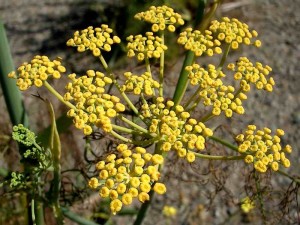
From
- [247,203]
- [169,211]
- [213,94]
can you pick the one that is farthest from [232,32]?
[169,211]

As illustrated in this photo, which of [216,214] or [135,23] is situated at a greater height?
[135,23]

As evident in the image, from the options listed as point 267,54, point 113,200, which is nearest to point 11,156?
point 113,200

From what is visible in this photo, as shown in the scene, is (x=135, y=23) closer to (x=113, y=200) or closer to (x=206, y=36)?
(x=206, y=36)

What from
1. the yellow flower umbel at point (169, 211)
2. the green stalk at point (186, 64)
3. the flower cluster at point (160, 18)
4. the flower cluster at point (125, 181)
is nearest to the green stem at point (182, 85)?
the green stalk at point (186, 64)

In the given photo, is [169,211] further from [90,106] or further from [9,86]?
[90,106]

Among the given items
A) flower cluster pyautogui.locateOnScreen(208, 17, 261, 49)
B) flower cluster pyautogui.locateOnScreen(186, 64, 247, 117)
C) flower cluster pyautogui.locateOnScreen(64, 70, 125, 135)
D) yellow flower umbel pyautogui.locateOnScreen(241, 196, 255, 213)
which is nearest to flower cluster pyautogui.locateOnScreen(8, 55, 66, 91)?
flower cluster pyautogui.locateOnScreen(64, 70, 125, 135)

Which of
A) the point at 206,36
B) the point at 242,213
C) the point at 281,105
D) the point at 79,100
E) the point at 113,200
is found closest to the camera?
the point at 113,200
